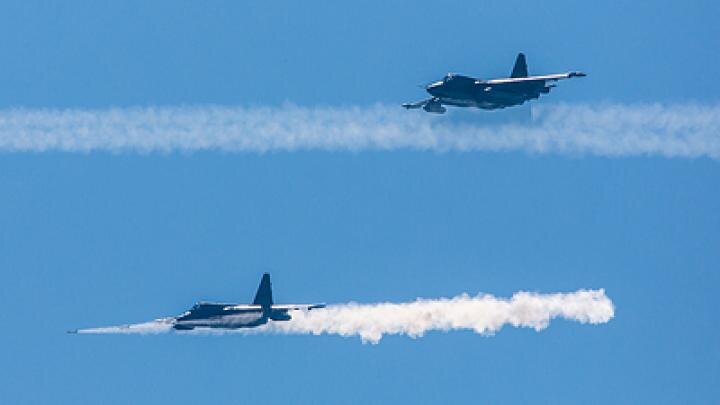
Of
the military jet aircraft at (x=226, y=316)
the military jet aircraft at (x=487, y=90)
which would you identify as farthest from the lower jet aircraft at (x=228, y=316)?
the military jet aircraft at (x=487, y=90)

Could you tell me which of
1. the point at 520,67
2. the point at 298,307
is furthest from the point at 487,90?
the point at 298,307

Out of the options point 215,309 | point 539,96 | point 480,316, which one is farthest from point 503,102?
point 215,309

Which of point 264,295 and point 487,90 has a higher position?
point 487,90

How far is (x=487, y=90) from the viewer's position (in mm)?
148375

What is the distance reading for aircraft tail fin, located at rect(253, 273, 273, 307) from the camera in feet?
513

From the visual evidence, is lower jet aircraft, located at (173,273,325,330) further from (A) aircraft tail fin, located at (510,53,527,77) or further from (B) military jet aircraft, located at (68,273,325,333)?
(A) aircraft tail fin, located at (510,53,527,77)

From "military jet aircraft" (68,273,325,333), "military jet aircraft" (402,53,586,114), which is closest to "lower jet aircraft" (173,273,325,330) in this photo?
"military jet aircraft" (68,273,325,333)

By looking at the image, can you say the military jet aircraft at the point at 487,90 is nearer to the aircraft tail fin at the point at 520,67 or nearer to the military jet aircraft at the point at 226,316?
the aircraft tail fin at the point at 520,67

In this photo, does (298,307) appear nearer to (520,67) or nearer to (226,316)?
(226,316)

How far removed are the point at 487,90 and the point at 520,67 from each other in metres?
8.53

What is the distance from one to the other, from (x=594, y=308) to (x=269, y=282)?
2953 centimetres

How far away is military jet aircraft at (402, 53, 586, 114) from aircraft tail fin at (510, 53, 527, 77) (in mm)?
5742

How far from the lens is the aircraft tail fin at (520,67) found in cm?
15550

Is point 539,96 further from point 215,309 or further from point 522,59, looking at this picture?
point 215,309
